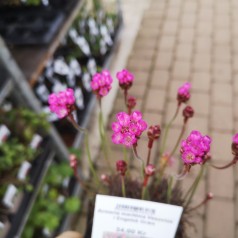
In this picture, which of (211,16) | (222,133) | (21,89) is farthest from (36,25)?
(211,16)

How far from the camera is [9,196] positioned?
55.3 inches

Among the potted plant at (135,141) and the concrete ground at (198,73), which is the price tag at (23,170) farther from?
the concrete ground at (198,73)

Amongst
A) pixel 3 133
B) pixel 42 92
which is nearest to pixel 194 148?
pixel 3 133

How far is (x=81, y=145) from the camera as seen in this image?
2395 mm

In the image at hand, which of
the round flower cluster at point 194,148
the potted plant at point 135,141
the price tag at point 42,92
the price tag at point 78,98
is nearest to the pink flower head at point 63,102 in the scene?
the potted plant at point 135,141

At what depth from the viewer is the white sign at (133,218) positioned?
84 cm

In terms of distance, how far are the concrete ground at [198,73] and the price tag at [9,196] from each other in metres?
0.98

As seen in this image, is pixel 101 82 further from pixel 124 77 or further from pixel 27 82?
pixel 27 82


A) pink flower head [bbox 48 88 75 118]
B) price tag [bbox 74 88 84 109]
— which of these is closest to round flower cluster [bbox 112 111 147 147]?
pink flower head [bbox 48 88 75 118]

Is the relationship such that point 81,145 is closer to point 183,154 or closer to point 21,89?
point 21,89

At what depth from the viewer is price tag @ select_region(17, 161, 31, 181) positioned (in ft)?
4.86

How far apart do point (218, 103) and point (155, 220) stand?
1.87 meters

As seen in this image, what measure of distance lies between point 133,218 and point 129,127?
286mm

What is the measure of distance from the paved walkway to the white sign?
1.06 m
